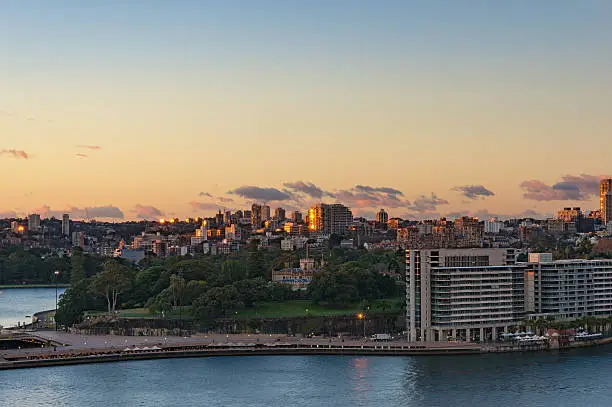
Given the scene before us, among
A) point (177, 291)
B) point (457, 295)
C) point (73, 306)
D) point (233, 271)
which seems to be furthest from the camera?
point (233, 271)

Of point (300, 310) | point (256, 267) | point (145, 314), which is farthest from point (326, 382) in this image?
point (256, 267)

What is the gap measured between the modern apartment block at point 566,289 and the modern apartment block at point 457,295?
3.14m

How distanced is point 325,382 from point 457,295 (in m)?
15.8

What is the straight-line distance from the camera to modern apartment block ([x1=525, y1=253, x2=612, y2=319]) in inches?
2830

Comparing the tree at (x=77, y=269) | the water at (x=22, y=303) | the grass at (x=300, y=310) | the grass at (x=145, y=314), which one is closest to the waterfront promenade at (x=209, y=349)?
the grass at (x=145, y=314)

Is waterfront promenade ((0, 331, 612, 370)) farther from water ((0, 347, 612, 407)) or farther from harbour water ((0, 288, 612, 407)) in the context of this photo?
water ((0, 347, 612, 407))

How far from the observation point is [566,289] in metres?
72.6

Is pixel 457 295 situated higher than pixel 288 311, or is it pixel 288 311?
pixel 457 295

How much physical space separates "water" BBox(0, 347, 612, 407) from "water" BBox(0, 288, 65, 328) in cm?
3179

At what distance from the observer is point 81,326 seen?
77.1 metres

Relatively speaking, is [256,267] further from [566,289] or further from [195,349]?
[195,349]

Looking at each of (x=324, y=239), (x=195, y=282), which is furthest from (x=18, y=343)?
(x=324, y=239)

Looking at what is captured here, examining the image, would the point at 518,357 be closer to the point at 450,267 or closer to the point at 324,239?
the point at 450,267

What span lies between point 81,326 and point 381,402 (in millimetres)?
35021
